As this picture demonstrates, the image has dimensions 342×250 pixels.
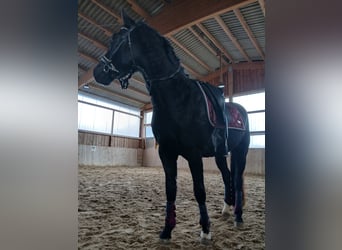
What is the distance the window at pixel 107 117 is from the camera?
0.87 m

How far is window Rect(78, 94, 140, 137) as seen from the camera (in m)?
0.87

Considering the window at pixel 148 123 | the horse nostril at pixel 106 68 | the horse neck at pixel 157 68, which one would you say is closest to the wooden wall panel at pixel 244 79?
the horse neck at pixel 157 68

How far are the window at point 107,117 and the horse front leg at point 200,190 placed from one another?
0.27 metres

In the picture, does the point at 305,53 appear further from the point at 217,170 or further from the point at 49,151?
the point at 49,151

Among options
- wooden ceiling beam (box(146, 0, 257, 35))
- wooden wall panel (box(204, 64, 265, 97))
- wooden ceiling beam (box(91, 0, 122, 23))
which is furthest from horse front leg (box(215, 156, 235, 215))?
wooden ceiling beam (box(91, 0, 122, 23))

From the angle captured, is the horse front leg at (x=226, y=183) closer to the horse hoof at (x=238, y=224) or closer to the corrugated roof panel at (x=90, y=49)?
the horse hoof at (x=238, y=224)

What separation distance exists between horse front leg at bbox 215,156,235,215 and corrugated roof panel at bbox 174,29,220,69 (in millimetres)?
316

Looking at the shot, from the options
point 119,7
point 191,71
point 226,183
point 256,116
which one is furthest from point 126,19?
point 226,183

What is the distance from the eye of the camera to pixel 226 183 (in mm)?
839

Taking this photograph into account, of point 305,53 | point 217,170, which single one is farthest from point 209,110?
point 305,53

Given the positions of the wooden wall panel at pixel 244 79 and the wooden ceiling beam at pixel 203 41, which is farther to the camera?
the wooden ceiling beam at pixel 203 41

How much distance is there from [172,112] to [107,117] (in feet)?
1.02

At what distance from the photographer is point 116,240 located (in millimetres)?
797

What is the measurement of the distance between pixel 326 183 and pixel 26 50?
0.77 m
